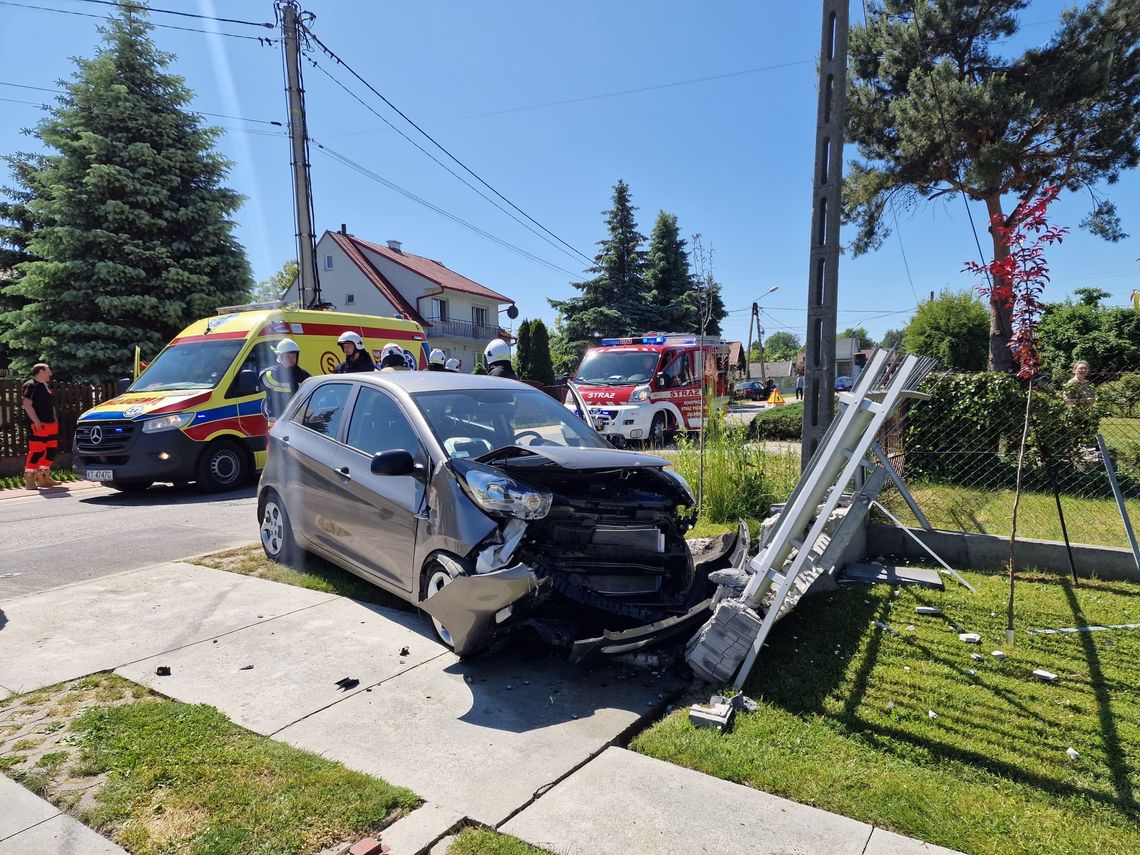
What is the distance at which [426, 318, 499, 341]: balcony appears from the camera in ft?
124

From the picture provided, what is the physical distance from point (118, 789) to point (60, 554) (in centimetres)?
474

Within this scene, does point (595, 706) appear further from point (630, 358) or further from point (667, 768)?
point (630, 358)

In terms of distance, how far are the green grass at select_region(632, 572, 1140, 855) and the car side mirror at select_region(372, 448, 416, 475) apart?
1.92m

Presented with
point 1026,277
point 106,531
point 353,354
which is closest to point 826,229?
point 1026,277

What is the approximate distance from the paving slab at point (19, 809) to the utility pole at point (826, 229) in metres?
5.51

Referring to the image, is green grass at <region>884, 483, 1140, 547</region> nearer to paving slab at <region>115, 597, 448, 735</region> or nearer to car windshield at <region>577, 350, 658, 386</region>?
paving slab at <region>115, 597, 448, 735</region>

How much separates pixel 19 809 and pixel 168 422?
7.76 m

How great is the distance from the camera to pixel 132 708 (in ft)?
10.8

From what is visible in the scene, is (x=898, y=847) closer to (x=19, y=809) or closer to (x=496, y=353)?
(x=19, y=809)

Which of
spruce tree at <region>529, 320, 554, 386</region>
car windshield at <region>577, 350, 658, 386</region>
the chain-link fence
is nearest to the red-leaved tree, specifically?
the chain-link fence

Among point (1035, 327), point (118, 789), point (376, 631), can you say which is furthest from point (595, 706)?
point (1035, 327)

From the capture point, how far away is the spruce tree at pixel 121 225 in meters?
16.7

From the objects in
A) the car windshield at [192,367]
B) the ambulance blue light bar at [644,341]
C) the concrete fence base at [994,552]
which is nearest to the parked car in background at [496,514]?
the concrete fence base at [994,552]

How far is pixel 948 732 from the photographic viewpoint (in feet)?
10.3
